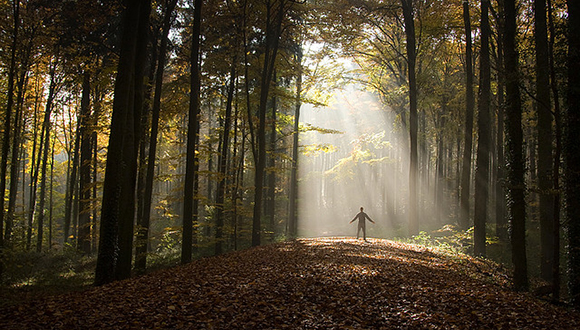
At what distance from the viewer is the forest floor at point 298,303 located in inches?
201

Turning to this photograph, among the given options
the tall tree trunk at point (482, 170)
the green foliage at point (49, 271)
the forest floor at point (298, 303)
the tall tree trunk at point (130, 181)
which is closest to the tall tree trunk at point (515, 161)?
the forest floor at point (298, 303)

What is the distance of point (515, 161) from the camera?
8680mm

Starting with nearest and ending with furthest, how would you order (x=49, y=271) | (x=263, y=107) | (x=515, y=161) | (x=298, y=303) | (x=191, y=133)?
1. (x=298, y=303)
2. (x=515, y=161)
3. (x=191, y=133)
4. (x=49, y=271)
5. (x=263, y=107)

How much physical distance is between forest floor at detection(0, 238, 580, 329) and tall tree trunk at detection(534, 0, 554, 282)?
3.73 m

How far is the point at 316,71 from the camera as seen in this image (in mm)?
22453

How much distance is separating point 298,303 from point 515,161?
6.94 m

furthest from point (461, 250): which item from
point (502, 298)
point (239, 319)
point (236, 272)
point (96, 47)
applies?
point (96, 47)

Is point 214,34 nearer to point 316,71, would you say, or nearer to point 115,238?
point 316,71

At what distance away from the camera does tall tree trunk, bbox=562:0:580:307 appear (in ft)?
26.2

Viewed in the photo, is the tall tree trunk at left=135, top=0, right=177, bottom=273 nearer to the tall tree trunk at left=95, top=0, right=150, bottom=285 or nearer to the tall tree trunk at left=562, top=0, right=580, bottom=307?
the tall tree trunk at left=95, top=0, right=150, bottom=285

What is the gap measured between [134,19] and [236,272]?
7155 millimetres

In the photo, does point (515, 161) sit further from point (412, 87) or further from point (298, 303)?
point (412, 87)

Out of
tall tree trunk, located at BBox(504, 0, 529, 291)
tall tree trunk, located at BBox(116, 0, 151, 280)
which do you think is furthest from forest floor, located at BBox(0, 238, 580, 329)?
tall tree trunk, located at BBox(116, 0, 151, 280)

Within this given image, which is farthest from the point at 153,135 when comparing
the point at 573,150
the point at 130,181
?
the point at 573,150
